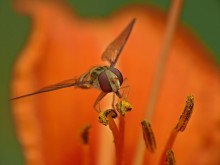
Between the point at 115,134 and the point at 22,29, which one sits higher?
the point at 22,29

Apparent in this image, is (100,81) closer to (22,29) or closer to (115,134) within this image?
(115,134)

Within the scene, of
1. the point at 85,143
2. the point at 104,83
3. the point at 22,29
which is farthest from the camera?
the point at 22,29

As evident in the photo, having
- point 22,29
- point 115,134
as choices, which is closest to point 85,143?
point 115,134

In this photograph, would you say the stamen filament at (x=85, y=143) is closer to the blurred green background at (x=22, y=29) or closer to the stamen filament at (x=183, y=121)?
the stamen filament at (x=183, y=121)

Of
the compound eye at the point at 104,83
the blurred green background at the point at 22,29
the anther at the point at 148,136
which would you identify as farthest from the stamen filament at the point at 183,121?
the blurred green background at the point at 22,29

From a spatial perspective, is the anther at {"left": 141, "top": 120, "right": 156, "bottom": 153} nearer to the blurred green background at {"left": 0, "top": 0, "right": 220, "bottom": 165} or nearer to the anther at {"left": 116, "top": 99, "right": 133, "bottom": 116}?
the anther at {"left": 116, "top": 99, "right": 133, "bottom": 116}

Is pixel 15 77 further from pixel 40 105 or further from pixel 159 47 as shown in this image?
pixel 159 47
